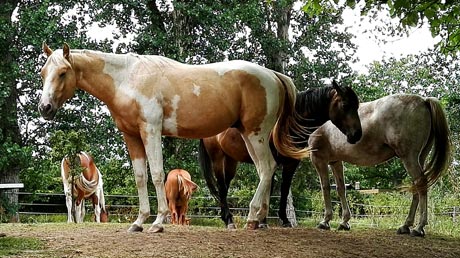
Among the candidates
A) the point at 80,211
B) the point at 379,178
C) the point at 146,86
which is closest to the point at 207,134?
the point at 146,86

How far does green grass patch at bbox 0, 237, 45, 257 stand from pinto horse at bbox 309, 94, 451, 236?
4073mm

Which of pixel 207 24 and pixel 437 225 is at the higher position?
pixel 207 24

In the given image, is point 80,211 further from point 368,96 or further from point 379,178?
point 379,178

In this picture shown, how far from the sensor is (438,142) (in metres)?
7.07

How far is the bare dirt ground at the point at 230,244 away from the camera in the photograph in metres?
4.28

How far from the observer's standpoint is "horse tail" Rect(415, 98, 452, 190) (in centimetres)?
693

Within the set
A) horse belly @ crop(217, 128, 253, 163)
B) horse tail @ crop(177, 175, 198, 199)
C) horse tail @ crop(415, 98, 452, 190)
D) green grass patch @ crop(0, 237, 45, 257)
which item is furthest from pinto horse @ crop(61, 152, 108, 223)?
horse tail @ crop(415, 98, 452, 190)

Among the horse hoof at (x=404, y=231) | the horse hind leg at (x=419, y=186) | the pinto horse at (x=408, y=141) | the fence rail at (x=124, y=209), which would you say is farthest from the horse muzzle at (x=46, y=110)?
the fence rail at (x=124, y=209)

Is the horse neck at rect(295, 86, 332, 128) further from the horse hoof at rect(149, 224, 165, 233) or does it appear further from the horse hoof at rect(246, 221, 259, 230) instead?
the horse hoof at rect(149, 224, 165, 233)

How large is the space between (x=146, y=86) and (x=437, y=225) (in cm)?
666

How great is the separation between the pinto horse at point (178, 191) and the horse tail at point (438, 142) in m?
4.39

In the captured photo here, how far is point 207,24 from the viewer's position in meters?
14.7

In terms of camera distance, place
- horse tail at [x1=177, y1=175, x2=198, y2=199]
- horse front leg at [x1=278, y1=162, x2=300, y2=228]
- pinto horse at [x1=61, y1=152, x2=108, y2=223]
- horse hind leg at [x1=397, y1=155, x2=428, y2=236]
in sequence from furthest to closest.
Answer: horse tail at [x1=177, y1=175, x2=198, y2=199] < pinto horse at [x1=61, y1=152, x2=108, y2=223] < horse front leg at [x1=278, y1=162, x2=300, y2=228] < horse hind leg at [x1=397, y1=155, x2=428, y2=236]

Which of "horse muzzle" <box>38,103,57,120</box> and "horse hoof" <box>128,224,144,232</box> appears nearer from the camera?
"horse muzzle" <box>38,103,57,120</box>
